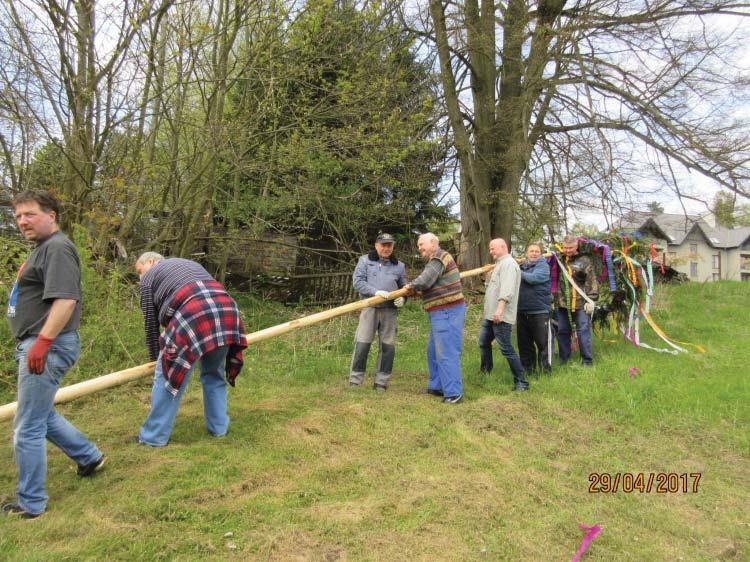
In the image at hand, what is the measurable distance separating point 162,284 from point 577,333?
4896 millimetres

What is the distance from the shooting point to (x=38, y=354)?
9.22 ft

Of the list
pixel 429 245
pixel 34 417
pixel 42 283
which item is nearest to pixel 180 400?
pixel 34 417

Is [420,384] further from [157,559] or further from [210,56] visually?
[210,56]

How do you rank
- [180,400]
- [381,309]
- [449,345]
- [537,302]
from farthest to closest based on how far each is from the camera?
[537,302] < [381,309] < [449,345] < [180,400]

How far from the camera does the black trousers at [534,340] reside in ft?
19.7

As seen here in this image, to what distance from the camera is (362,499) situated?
3.17m

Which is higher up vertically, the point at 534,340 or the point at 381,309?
the point at 381,309

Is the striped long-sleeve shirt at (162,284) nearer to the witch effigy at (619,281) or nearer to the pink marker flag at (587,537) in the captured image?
the pink marker flag at (587,537)

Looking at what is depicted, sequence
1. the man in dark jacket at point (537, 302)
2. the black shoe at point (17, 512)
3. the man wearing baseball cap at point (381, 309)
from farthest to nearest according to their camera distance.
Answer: the man in dark jacket at point (537, 302) → the man wearing baseball cap at point (381, 309) → the black shoe at point (17, 512)

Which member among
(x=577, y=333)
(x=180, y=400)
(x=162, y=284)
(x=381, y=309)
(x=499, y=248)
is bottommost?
(x=180, y=400)

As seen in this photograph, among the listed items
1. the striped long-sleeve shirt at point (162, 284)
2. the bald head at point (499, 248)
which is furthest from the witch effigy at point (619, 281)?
the striped long-sleeve shirt at point (162, 284)

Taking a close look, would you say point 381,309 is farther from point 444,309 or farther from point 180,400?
point 180,400
